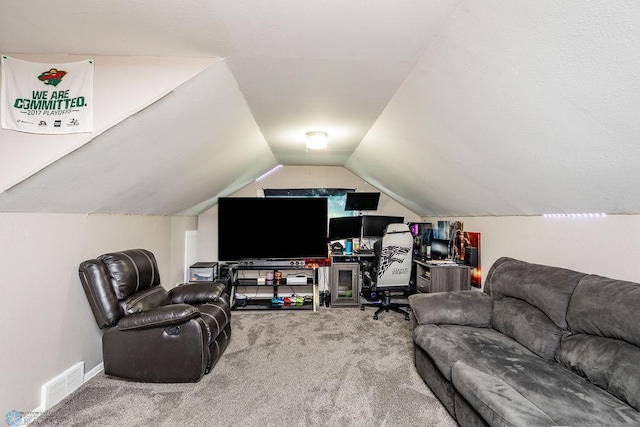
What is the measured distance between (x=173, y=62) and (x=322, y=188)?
4.26 m

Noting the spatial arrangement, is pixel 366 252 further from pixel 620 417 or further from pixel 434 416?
pixel 620 417

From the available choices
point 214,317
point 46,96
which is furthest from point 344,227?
point 46,96

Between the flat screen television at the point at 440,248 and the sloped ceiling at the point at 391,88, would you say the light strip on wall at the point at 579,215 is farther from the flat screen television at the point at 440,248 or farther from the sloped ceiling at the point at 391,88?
the flat screen television at the point at 440,248

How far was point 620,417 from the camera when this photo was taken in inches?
64.1

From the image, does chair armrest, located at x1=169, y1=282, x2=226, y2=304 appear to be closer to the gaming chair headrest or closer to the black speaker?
the gaming chair headrest

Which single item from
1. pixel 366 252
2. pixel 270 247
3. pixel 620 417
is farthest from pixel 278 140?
pixel 620 417

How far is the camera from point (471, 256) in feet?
14.5

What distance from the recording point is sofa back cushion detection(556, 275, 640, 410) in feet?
5.95

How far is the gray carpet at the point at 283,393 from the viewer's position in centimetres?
232

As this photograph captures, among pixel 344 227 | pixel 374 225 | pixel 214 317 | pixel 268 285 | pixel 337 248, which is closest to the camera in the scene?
pixel 214 317

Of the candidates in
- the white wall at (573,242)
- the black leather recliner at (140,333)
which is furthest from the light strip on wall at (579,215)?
the black leather recliner at (140,333)

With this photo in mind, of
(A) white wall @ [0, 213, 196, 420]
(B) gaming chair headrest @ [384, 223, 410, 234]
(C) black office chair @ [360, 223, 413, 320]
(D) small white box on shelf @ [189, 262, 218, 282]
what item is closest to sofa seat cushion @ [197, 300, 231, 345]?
(A) white wall @ [0, 213, 196, 420]

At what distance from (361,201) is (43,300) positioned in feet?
15.5

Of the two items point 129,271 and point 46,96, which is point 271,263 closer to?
point 129,271
